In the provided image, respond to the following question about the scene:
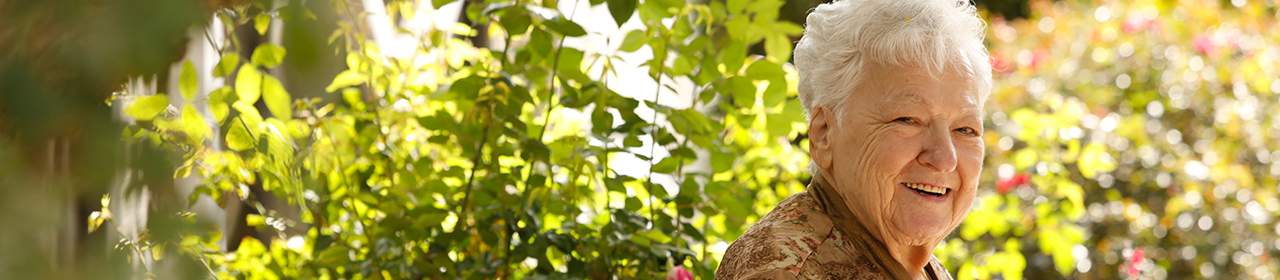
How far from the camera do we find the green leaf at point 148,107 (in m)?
0.59

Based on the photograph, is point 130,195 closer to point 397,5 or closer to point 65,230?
point 65,230

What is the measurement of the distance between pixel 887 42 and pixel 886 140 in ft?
0.52

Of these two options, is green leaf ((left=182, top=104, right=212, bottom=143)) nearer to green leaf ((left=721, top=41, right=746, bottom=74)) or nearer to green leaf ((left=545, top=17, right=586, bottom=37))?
green leaf ((left=545, top=17, right=586, bottom=37))

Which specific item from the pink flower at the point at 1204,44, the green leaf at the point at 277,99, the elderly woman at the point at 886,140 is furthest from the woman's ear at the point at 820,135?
the pink flower at the point at 1204,44

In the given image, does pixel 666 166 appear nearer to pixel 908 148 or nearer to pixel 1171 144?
pixel 908 148

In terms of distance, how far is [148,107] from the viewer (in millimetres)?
656

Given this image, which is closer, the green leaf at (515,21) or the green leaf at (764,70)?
the green leaf at (515,21)

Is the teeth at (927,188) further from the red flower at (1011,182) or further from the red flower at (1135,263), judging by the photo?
the red flower at (1011,182)

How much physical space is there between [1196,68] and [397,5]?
4.47 m

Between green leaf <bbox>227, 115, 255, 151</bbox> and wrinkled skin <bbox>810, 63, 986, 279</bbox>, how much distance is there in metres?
0.91

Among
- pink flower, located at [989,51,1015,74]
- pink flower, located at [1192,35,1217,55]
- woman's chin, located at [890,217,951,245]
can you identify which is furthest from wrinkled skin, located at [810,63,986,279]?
pink flower, located at [1192,35,1217,55]

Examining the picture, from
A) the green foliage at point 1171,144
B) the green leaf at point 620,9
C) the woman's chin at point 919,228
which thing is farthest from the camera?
the green foliage at point 1171,144

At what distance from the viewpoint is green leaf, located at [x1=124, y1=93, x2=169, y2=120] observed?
1.93 feet

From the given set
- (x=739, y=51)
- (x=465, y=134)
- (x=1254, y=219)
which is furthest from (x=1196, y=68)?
(x=465, y=134)
